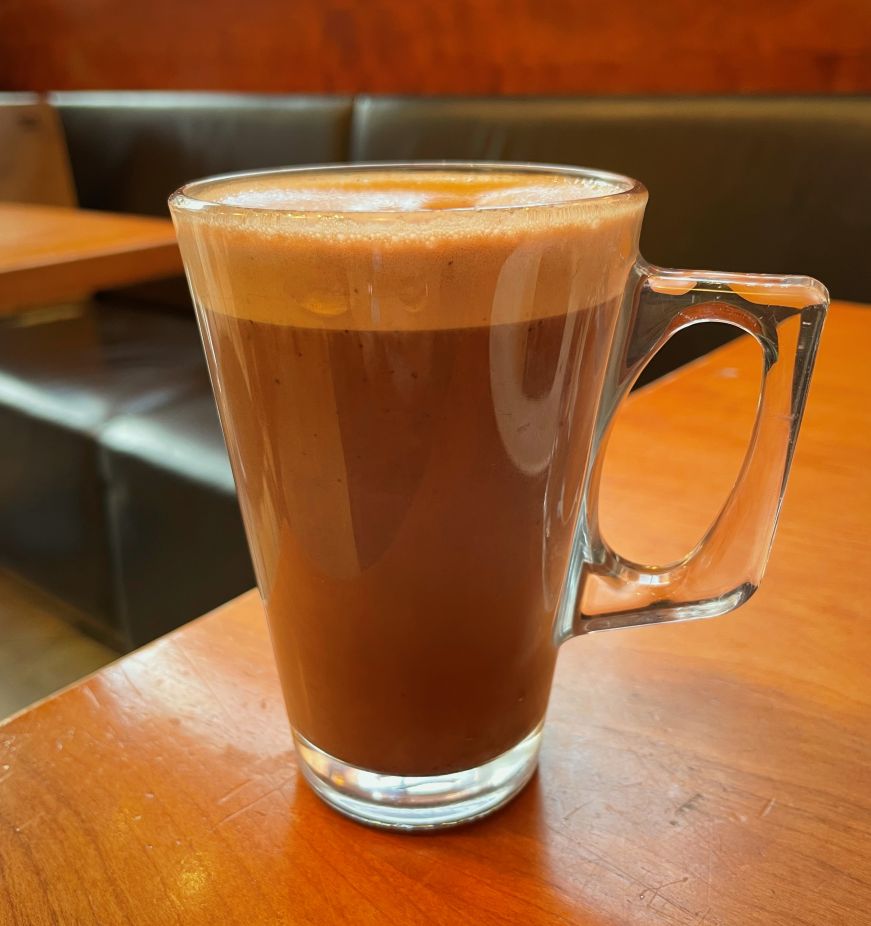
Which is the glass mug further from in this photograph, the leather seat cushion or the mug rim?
the leather seat cushion

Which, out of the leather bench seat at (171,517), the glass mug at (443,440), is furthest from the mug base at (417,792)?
the leather bench seat at (171,517)

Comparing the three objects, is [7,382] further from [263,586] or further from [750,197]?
[263,586]

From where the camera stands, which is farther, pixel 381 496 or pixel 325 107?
pixel 325 107

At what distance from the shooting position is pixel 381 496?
0.34 meters

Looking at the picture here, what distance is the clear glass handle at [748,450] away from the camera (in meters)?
0.38

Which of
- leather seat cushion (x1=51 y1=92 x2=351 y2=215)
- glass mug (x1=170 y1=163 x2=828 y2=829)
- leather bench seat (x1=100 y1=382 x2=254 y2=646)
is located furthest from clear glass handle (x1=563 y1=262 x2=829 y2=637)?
leather seat cushion (x1=51 y1=92 x2=351 y2=215)

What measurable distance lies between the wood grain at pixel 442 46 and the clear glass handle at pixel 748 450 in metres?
1.54

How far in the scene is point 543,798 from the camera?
40cm

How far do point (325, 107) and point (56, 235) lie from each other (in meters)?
0.76

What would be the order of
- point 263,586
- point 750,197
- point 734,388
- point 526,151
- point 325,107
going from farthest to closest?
point 325,107, point 526,151, point 750,197, point 734,388, point 263,586

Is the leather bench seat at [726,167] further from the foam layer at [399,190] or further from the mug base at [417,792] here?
the mug base at [417,792]

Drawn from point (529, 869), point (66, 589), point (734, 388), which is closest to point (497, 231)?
point (529, 869)

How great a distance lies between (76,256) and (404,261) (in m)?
1.33

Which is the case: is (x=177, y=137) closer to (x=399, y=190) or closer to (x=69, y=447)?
(x=69, y=447)
